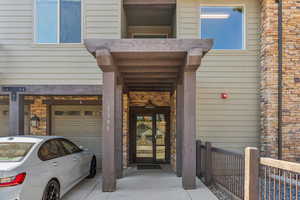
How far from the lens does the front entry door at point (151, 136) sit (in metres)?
9.09

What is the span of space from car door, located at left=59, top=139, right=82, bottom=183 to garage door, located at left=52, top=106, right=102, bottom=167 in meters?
2.45

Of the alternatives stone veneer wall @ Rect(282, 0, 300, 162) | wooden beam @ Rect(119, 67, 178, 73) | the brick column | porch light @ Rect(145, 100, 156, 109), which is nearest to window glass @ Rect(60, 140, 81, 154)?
wooden beam @ Rect(119, 67, 178, 73)

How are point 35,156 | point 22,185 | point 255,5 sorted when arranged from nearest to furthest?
1. point 22,185
2. point 35,156
3. point 255,5

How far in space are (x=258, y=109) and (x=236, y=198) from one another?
11.4 ft

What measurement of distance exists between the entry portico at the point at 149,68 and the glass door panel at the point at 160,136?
3.05 meters

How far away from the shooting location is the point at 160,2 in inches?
292

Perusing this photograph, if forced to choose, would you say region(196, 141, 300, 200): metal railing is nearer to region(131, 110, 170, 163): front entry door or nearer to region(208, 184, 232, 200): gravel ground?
region(208, 184, 232, 200): gravel ground

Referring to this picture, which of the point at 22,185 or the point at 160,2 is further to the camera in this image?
the point at 160,2

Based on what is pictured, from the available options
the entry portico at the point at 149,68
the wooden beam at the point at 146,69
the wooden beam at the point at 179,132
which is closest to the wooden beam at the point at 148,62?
the entry portico at the point at 149,68

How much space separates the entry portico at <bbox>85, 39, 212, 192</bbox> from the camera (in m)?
4.80

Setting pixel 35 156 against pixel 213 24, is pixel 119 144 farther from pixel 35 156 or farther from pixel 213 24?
pixel 213 24

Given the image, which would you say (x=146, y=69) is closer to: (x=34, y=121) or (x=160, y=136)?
(x=160, y=136)

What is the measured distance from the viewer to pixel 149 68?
5797 mm

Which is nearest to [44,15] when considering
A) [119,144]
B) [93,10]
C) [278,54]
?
[93,10]
